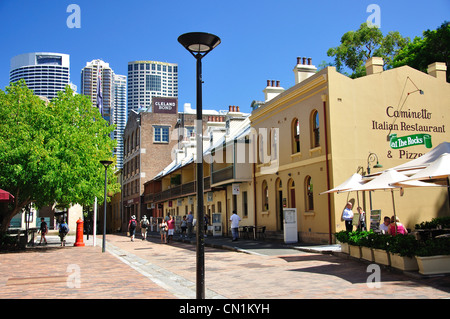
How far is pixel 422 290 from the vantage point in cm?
839

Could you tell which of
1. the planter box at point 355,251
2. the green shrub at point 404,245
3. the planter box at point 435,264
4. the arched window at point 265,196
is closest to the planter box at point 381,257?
the green shrub at point 404,245

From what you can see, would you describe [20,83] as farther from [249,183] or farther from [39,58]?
[39,58]

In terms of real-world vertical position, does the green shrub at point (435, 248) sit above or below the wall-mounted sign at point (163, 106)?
below

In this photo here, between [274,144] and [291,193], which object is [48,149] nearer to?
[274,144]

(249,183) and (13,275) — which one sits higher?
(249,183)

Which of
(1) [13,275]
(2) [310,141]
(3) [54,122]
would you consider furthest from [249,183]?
(1) [13,275]

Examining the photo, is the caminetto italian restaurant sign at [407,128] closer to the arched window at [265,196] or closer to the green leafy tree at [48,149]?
the arched window at [265,196]

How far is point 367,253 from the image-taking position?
12383 mm

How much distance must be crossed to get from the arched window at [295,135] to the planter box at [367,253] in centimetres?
973

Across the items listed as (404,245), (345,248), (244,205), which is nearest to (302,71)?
(244,205)

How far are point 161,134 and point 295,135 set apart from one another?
1493 inches

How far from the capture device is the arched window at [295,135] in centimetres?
2189

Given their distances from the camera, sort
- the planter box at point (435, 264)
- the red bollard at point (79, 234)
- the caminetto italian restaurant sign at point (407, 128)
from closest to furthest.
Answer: the planter box at point (435, 264) < the caminetto italian restaurant sign at point (407, 128) < the red bollard at point (79, 234)

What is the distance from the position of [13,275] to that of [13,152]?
8536mm
